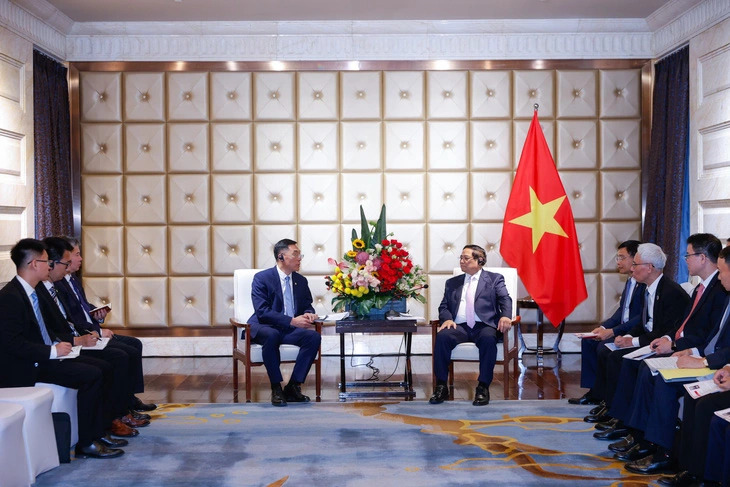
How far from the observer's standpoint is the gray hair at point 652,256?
506 cm

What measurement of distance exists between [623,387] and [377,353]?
3.45 m

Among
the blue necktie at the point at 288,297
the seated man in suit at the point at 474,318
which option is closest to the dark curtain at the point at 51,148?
the blue necktie at the point at 288,297

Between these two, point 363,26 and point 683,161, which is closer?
point 683,161

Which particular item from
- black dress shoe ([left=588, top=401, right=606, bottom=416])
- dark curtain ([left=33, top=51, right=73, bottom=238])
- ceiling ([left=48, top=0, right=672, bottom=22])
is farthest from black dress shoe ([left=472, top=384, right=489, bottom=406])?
dark curtain ([left=33, top=51, right=73, bottom=238])

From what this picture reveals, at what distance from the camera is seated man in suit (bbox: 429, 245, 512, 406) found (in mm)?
5688

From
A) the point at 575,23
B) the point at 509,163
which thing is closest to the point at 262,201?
the point at 509,163

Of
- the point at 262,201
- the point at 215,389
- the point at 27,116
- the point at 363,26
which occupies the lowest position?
the point at 215,389

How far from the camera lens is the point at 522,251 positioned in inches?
280

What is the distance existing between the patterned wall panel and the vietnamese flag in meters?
0.44

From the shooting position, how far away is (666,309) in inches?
193

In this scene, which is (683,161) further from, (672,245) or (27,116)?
(27,116)

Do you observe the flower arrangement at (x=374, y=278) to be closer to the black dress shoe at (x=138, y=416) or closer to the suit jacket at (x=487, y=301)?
the suit jacket at (x=487, y=301)

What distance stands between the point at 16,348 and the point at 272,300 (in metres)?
2.21

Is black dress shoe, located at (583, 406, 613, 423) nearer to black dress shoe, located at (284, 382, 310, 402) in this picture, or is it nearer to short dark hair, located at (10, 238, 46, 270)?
black dress shoe, located at (284, 382, 310, 402)
